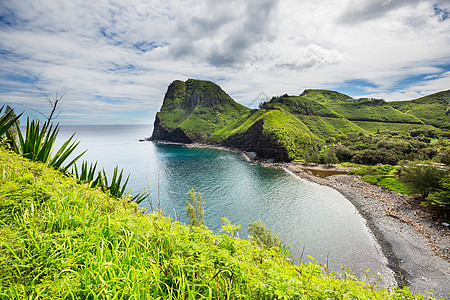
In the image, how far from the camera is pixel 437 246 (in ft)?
66.6

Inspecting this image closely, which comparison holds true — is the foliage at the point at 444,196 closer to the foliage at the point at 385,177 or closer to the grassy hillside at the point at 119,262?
the foliage at the point at 385,177

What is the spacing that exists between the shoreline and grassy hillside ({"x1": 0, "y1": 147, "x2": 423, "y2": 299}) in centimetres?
1091

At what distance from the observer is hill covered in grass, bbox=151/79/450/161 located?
267 ft

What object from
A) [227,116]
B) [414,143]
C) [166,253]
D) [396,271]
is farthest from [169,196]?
[227,116]

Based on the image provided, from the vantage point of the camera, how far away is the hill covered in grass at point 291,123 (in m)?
81.2

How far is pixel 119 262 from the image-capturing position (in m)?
2.04

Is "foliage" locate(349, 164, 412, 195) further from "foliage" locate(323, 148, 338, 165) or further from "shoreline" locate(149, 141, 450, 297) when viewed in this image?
"foliage" locate(323, 148, 338, 165)

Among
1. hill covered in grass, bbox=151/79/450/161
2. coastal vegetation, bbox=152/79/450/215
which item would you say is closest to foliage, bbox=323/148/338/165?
coastal vegetation, bbox=152/79/450/215

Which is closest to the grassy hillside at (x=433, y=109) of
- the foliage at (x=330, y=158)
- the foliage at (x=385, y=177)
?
the foliage at (x=330, y=158)

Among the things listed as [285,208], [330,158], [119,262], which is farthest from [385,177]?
[119,262]

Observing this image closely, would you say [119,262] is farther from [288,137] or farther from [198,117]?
[198,117]

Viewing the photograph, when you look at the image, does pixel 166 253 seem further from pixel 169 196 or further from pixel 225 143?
pixel 225 143

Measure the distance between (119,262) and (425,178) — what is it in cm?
4305

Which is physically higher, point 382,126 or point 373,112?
point 373,112
